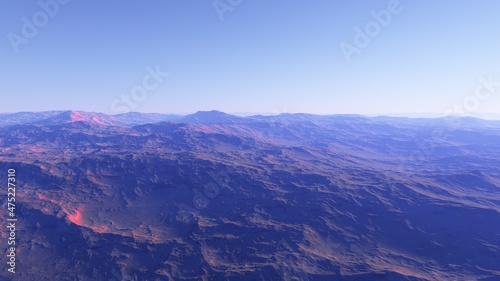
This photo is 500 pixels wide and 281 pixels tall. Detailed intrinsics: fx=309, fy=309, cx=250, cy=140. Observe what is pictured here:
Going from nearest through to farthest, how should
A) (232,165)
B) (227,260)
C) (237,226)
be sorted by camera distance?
(227,260) < (237,226) < (232,165)

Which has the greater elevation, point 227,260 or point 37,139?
point 37,139

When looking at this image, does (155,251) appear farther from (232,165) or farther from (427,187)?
(427,187)

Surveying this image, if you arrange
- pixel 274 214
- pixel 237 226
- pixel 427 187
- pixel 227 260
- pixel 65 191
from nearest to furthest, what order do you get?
pixel 227 260 → pixel 237 226 → pixel 274 214 → pixel 65 191 → pixel 427 187

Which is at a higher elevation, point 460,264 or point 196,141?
point 196,141

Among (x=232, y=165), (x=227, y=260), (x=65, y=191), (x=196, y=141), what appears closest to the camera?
(x=227, y=260)

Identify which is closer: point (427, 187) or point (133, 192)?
point (133, 192)

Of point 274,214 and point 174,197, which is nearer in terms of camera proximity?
point 274,214

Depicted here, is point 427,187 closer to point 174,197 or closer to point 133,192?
point 174,197

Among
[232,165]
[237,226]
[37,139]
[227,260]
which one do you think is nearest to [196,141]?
[232,165]

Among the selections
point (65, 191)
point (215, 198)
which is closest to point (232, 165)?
point (215, 198)
